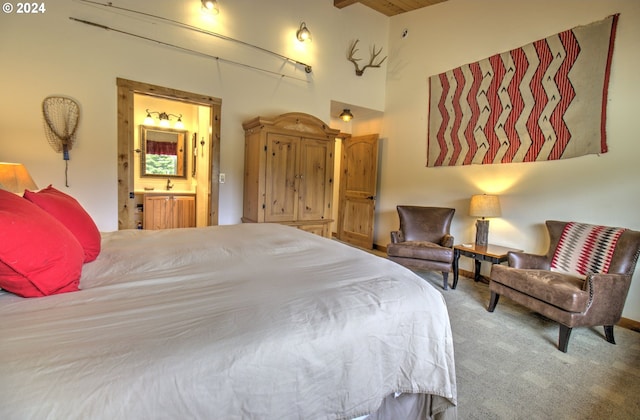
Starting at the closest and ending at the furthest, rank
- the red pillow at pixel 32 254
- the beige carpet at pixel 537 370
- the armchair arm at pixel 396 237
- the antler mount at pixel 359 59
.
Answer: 1. the red pillow at pixel 32 254
2. the beige carpet at pixel 537 370
3. the armchair arm at pixel 396 237
4. the antler mount at pixel 359 59

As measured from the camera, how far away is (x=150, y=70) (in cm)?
322

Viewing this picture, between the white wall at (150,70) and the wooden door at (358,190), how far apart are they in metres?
0.96

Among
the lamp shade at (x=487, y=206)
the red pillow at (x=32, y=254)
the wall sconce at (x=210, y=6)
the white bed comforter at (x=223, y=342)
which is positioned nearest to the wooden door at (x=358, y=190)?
the lamp shade at (x=487, y=206)

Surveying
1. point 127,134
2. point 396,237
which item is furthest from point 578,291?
point 127,134

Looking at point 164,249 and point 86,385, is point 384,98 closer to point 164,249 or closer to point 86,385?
point 164,249

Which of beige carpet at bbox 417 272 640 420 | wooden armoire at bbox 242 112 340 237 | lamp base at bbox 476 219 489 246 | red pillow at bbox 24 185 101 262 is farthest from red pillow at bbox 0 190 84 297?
lamp base at bbox 476 219 489 246

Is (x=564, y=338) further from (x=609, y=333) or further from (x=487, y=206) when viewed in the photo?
(x=487, y=206)

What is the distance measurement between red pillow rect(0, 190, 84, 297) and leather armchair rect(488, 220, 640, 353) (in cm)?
291

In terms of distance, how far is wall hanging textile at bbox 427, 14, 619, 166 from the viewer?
9.34 feet

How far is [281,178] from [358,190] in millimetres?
2068

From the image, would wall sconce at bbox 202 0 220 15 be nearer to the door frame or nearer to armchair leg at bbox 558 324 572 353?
the door frame

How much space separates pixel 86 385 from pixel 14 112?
325 cm

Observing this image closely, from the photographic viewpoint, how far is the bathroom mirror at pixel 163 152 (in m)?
5.01

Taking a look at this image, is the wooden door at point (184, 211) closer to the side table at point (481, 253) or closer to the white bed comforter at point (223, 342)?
the white bed comforter at point (223, 342)
